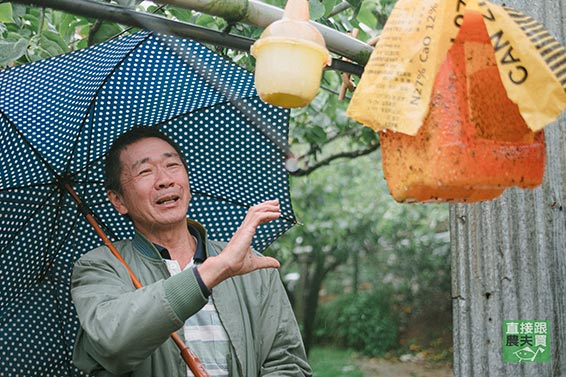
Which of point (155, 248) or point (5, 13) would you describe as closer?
point (155, 248)

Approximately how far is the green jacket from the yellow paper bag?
77 centimetres

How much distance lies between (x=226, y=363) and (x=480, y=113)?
4.00 ft

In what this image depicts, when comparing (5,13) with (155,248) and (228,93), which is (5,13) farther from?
(155,248)

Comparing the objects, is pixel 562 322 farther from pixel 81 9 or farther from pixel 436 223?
pixel 436 223

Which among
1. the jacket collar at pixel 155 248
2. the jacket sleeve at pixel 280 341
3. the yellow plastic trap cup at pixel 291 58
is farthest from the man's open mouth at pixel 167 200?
the yellow plastic trap cup at pixel 291 58

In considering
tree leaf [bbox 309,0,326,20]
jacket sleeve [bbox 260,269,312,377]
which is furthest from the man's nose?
tree leaf [bbox 309,0,326,20]

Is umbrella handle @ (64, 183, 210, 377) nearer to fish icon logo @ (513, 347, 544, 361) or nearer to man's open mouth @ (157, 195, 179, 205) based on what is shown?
man's open mouth @ (157, 195, 179, 205)

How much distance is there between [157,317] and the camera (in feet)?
5.82

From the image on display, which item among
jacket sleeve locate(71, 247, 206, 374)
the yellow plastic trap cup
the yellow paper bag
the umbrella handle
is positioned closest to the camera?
the yellow paper bag

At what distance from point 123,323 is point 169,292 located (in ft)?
0.47

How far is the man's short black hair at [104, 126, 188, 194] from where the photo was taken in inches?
94.0

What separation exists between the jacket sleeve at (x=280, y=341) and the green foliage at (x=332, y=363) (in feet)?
26.8

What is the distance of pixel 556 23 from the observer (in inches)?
77.6

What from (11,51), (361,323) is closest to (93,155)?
(11,51)
